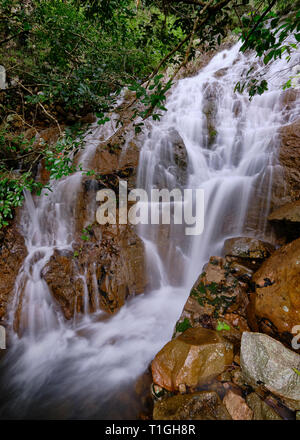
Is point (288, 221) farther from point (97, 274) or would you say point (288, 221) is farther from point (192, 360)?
point (97, 274)

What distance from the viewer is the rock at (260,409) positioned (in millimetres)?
1814

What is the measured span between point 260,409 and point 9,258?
4.72 metres

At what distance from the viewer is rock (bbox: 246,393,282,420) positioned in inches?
71.4

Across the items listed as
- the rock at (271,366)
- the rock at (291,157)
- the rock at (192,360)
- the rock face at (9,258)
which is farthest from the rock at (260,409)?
the rock face at (9,258)

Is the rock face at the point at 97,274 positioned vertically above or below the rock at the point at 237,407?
above

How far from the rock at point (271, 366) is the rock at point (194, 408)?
0.42 meters

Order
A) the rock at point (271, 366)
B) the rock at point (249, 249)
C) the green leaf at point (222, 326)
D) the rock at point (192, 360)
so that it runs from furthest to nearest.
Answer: the rock at point (249, 249) < the green leaf at point (222, 326) < the rock at point (192, 360) < the rock at point (271, 366)

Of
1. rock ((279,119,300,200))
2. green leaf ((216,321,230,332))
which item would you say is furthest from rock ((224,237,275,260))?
rock ((279,119,300,200))

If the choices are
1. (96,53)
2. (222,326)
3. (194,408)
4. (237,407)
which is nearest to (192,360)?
(194,408)

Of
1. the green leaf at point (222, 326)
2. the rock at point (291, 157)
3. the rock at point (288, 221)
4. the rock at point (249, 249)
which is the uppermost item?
the rock at point (291, 157)

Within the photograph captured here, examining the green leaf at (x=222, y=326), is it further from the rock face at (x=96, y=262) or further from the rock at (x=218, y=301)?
the rock face at (x=96, y=262)

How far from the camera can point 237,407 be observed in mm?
1877

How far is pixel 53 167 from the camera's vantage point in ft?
8.85

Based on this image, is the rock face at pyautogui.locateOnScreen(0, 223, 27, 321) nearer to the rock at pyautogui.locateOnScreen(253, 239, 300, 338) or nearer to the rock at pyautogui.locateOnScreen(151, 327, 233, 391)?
the rock at pyautogui.locateOnScreen(151, 327, 233, 391)
